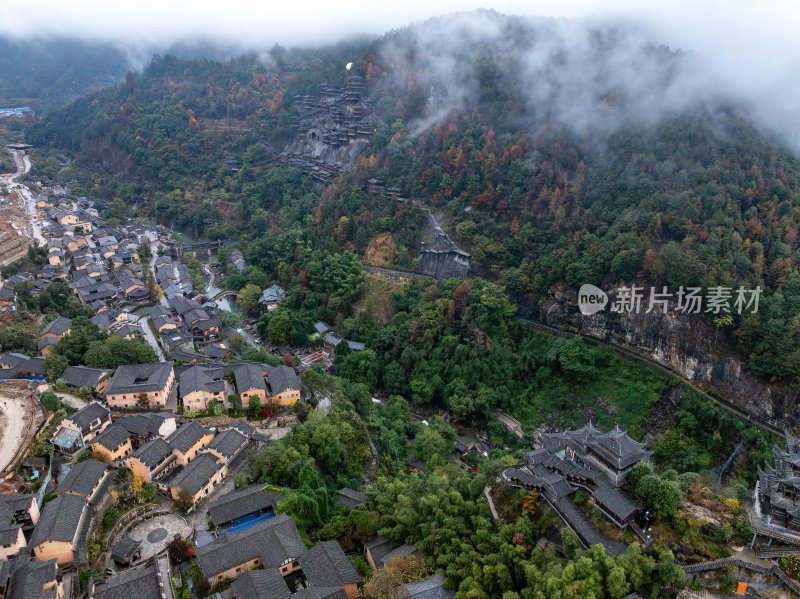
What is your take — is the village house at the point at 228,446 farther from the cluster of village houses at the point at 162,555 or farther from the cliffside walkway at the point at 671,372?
the cliffside walkway at the point at 671,372

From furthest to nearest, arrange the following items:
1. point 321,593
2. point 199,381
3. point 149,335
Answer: point 149,335 → point 199,381 → point 321,593

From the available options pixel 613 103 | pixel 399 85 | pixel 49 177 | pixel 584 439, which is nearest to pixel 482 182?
pixel 613 103

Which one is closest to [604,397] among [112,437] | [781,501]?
[781,501]

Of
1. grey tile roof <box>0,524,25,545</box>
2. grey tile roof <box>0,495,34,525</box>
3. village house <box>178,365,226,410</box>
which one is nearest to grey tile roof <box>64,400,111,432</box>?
village house <box>178,365,226,410</box>

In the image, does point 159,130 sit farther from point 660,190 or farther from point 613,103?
point 660,190

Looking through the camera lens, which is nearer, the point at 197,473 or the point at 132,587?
the point at 132,587

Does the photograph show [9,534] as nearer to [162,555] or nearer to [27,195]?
[162,555]

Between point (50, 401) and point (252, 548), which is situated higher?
point (50, 401)

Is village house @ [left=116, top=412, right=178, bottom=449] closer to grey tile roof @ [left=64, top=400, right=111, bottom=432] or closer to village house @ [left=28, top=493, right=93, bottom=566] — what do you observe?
grey tile roof @ [left=64, top=400, right=111, bottom=432]
